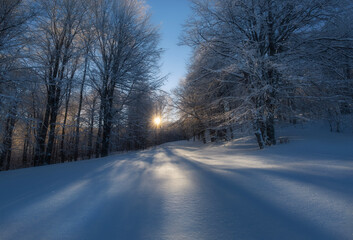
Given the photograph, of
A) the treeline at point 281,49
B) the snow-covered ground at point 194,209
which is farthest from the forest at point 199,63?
the snow-covered ground at point 194,209

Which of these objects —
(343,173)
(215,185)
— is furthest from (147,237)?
(343,173)

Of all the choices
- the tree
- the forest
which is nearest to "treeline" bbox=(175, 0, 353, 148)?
the forest

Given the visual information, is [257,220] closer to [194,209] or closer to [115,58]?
[194,209]

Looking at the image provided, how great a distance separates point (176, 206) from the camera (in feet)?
4.48

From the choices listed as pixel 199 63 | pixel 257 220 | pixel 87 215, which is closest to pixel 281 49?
pixel 199 63

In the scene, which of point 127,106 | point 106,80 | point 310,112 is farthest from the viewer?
point 127,106

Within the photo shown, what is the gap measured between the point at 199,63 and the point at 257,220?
7562 millimetres

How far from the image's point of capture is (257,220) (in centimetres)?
111

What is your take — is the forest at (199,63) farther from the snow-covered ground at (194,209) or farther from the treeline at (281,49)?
the snow-covered ground at (194,209)

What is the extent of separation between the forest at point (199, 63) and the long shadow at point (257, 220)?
3905mm

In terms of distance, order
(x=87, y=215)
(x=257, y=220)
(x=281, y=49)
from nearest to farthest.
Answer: (x=257, y=220) < (x=87, y=215) < (x=281, y=49)

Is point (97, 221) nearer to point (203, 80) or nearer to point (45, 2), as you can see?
point (203, 80)

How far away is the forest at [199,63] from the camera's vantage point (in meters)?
4.54

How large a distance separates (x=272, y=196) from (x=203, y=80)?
277 inches
